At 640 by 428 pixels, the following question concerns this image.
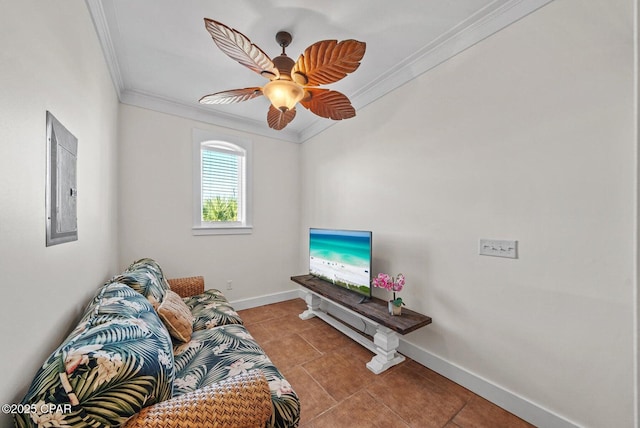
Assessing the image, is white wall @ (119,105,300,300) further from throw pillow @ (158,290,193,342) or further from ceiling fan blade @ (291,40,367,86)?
ceiling fan blade @ (291,40,367,86)

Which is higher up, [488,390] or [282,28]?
[282,28]

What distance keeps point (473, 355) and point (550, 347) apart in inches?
19.9

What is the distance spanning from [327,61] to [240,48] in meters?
0.54

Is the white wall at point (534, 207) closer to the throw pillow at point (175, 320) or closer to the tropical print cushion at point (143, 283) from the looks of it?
the throw pillow at point (175, 320)

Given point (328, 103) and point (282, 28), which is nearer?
point (282, 28)

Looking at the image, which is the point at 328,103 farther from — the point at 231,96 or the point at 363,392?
the point at 363,392

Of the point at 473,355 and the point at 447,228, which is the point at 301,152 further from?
the point at 473,355

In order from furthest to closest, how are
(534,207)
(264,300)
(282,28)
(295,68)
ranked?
1. (264,300)
2. (282,28)
3. (295,68)
4. (534,207)

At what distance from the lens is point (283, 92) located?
1.82 metres

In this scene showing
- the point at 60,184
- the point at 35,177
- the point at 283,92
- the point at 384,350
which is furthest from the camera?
the point at 384,350

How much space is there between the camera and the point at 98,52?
1.87m

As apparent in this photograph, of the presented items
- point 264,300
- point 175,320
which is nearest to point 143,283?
point 175,320

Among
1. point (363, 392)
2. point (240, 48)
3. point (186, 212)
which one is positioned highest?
point (240, 48)

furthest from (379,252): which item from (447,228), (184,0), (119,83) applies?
(119,83)
